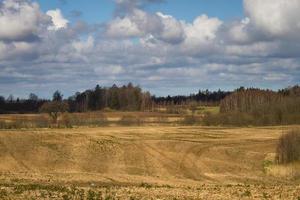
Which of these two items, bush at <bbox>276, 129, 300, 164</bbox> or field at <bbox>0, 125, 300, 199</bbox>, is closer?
field at <bbox>0, 125, 300, 199</bbox>

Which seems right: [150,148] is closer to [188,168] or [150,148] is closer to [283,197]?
[188,168]

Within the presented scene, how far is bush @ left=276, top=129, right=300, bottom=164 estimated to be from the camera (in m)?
54.3

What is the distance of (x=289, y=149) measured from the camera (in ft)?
180

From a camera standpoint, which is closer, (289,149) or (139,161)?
(289,149)

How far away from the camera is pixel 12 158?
5681 centimetres

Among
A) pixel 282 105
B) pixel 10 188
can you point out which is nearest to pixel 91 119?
pixel 282 105

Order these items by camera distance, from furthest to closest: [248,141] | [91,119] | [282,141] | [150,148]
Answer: [91,119] < [248,141] < [150,148] < [282,141]

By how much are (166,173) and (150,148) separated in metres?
14.0

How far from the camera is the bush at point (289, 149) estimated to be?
54344 millimetres

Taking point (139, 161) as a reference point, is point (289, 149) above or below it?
above

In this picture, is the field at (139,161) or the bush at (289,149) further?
the bush at (289,149)

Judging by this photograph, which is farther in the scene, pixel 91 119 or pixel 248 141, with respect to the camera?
pixel 91 119

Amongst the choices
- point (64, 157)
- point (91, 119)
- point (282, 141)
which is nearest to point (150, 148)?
point (64, 157)

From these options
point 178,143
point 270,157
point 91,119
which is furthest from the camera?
point 91,119
